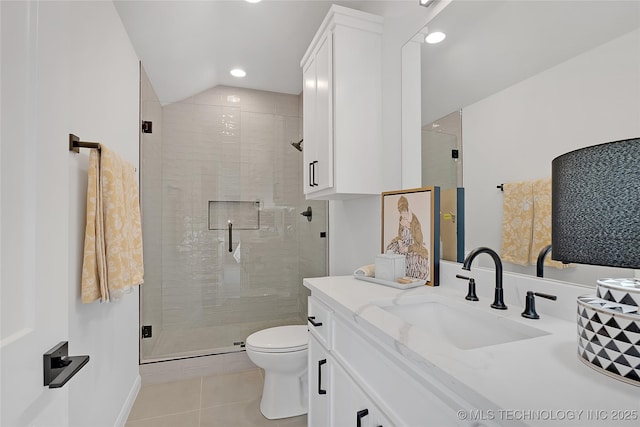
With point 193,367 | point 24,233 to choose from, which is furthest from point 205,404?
point 24,233

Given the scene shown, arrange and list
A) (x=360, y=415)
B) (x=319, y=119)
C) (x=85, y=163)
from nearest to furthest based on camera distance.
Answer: (x=360, y=415) < (x=85, y=163) < (x=319, y=119)

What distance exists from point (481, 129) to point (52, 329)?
1494mm

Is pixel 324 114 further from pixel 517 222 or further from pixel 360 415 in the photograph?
pixel 360 415

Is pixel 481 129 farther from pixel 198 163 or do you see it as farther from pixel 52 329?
pixel 198 163

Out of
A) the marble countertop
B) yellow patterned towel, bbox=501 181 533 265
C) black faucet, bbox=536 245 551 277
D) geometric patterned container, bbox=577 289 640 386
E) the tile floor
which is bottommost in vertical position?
the tile floor

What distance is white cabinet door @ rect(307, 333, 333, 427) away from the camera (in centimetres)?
127

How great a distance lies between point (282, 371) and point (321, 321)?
0.81 metres

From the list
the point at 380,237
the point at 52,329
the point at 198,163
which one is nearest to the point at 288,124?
the point at 198,163

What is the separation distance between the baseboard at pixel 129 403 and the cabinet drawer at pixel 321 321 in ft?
4.46

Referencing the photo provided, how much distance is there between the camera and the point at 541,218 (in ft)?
3.44

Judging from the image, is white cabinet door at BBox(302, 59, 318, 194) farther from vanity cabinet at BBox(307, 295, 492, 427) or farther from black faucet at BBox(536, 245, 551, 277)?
black faucet at BBox(536, 245, 551, 277)

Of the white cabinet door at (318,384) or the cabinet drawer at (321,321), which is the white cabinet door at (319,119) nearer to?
the cabinet drawer at (321,321)

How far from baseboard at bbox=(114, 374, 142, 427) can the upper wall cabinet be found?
5.97 ft


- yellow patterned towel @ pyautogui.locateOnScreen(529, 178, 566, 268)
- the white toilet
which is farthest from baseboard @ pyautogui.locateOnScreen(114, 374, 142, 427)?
yellow patterned towel @ pyautogui.locateOnScreen(529, 178, 566, 268)
